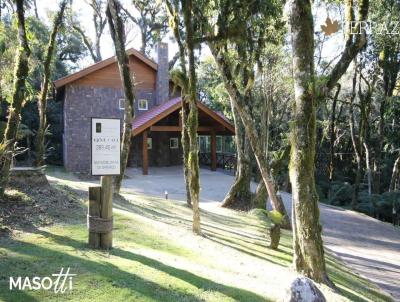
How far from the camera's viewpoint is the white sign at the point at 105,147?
550cm

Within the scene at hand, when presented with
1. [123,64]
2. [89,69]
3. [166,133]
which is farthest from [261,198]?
[89,69]

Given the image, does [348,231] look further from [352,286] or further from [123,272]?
[123,272]

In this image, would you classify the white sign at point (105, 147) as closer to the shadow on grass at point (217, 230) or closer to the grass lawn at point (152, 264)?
the grass lawn at point (152, 264)

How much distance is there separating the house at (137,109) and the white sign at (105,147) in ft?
47.8

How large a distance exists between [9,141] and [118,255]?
3.10m

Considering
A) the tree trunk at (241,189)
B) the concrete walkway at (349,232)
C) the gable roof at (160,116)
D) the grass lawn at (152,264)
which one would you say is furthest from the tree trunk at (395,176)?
the grass lawn at (152,264)

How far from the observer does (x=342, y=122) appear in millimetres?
24781

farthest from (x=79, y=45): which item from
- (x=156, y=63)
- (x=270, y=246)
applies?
(x=270, y=246)

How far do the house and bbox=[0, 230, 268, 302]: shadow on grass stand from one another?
49.4 feet

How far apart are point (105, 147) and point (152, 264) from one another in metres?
1.74

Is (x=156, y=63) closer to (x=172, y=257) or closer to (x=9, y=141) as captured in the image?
(x=9, y=141)

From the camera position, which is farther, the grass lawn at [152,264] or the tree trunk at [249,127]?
the tree trunk at [249,127]

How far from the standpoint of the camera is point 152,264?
17.0 ft

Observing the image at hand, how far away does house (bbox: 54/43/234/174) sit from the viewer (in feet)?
69.8
